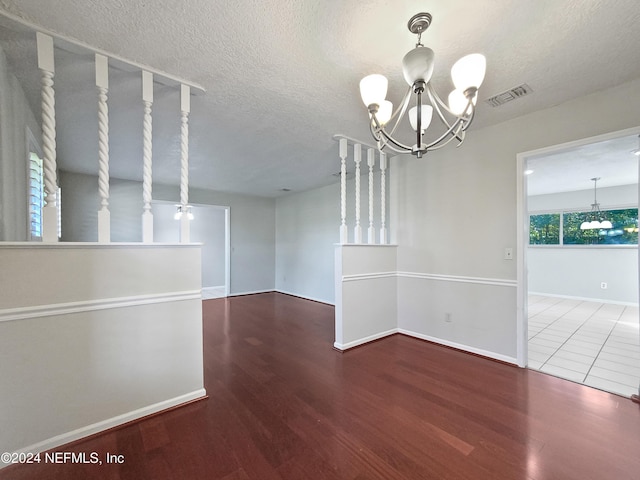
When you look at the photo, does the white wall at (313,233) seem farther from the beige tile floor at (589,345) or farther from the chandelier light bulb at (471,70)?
the chandelier light bulb at (471,70)

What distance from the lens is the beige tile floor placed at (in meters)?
2.45

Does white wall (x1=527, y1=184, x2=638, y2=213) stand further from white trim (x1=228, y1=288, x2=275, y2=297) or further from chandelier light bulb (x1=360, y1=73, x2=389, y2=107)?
white trim (x1=228, y1=288, x2=275, y2=297)

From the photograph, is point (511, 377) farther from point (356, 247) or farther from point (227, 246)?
point (227, 246)

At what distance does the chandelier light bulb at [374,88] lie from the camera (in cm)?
156

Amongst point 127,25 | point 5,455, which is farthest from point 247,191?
point 5,455

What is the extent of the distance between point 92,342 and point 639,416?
381 centimetres

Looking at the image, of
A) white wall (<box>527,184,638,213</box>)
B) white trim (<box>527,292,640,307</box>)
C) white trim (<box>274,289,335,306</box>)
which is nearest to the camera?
white trim (<box>527,292,640,307</box>)

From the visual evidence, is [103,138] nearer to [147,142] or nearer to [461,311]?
[147,142]

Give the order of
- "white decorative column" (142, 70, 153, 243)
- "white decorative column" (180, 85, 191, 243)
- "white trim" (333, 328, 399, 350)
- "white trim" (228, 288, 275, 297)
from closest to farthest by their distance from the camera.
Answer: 1. "white decorative column" (142, 70, 153, 243)
2. "white decorative column" (180, 85, 191, 243)
3. "white trim" (333, 328, 399, 350)
4. "white trim" (228, 288, 275, 297)

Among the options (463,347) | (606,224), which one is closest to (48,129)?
(463,347)

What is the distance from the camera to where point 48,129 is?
1612 mm

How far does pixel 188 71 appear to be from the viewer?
200 cm

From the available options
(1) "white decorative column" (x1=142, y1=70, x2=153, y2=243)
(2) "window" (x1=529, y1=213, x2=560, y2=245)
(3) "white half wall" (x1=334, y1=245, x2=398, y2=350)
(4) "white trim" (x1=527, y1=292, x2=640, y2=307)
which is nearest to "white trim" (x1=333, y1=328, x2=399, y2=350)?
(3) "white half wall" (x1=334, y1=245, x2=398, y2=350)

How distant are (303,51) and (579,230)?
24.4ft
